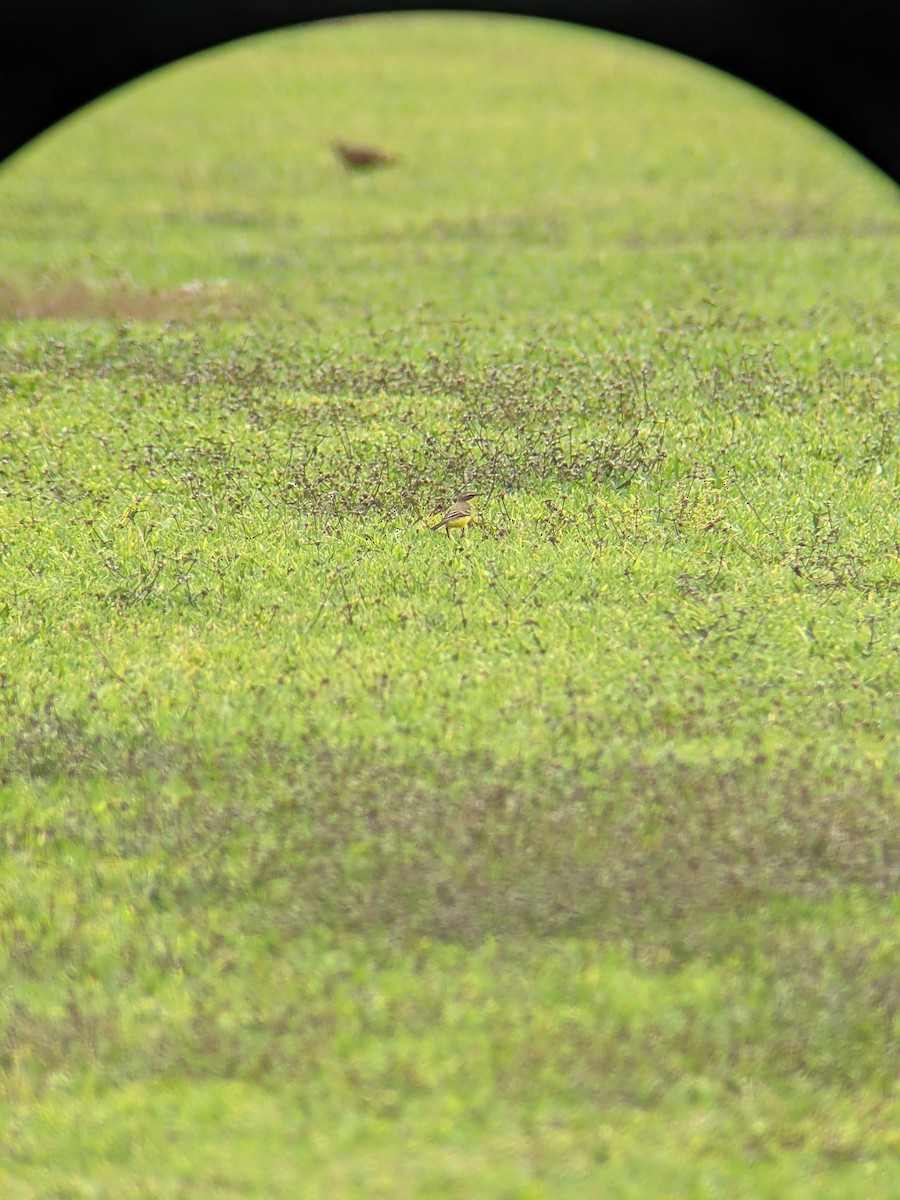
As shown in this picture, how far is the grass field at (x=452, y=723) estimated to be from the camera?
4445 millimetres

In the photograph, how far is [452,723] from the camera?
609cm

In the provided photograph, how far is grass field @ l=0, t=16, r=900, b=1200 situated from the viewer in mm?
4445

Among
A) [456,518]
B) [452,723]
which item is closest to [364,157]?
[456,518]

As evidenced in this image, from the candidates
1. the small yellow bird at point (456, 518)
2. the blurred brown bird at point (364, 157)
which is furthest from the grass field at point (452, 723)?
the blurred brown bird at point (364, 157)

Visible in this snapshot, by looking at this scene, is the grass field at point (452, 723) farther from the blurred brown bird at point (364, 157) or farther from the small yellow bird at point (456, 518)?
the blurred brown bird at point (364, 157)

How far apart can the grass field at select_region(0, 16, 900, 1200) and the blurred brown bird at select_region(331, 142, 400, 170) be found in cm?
329

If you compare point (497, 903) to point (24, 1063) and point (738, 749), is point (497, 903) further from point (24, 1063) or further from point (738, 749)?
point (24, 1063)

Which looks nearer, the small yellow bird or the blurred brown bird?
the small yellow bird

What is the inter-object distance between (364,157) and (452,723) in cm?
1113

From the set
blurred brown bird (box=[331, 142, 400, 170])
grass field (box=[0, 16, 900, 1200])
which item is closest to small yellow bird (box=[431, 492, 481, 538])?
grass field (box=[0, 16, 900, 1200])

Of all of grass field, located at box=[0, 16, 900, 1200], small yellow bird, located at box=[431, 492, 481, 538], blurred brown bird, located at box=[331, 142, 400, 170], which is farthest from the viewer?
blurred brown bird, located at box=[331, 142, 400, 170]

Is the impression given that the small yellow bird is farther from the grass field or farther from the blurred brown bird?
the blurred brown bird

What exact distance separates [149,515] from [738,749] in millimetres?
4128

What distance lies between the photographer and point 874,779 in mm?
5750
